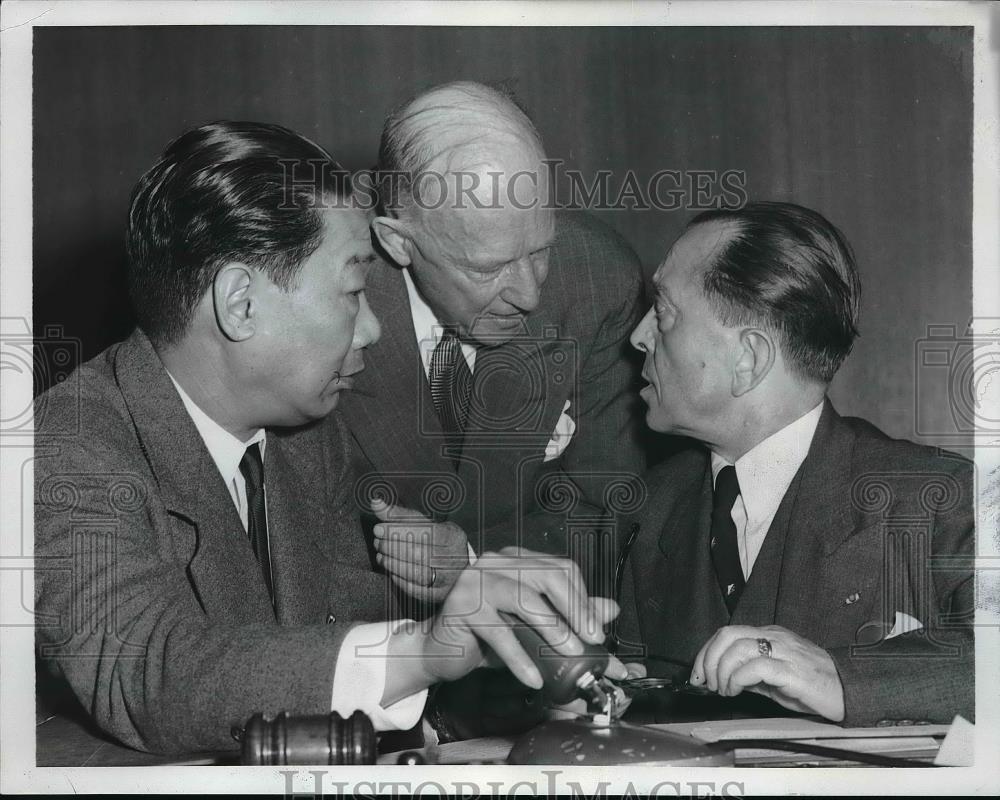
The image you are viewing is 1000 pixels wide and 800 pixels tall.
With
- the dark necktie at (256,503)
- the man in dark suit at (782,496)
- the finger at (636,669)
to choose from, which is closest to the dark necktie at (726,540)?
the man in dark suit at (782,496)

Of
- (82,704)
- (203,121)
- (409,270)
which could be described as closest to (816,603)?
(409,270)

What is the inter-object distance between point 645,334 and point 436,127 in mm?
680

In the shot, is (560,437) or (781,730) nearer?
(781,730)

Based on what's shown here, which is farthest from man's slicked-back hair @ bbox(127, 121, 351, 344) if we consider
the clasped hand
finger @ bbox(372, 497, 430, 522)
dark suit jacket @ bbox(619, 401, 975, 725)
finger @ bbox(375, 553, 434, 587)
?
dark suit jacket @ bbox(619, 401, 975, 725)

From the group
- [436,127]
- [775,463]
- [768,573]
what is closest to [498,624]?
[768,573]

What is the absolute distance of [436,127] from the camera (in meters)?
2.66

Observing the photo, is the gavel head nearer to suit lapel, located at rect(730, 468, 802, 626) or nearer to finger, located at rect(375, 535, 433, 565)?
finger, located at rect(375, 535, 433, 565)

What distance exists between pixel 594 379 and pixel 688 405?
0.23m

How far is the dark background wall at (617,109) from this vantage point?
2738 millimetres

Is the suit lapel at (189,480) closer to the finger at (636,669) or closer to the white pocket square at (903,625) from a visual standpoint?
the finger at (636,669)

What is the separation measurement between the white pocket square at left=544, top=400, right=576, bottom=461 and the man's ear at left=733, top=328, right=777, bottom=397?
39 centimetres

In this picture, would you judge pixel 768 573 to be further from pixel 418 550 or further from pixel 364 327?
pixel 364 327

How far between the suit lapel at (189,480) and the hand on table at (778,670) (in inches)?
39.7

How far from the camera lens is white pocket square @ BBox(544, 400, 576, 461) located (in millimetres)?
2686
